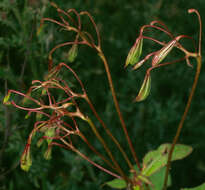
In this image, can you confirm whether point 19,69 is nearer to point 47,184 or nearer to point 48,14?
point 48,14

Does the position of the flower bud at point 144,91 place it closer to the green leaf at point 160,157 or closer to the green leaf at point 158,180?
the green leaf at point 160,157

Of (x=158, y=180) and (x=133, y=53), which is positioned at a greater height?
(x=133, y=53)

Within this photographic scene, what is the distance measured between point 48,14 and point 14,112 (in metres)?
0.55

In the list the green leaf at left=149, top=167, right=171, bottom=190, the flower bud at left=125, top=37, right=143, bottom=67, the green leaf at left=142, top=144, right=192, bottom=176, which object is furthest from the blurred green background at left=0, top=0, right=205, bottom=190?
the flower bud at left=125, top=37, right=143, bottom=67

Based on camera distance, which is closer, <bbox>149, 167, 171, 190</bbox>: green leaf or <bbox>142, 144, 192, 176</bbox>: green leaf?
<bbox>142, 144, 192, 176</bbox>: green leaf

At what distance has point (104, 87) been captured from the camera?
7.70ft

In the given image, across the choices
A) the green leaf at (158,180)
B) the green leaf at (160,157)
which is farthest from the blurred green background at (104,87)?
the green leaf at (160,157)

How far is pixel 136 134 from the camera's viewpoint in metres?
2.12

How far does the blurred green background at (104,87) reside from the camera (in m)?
1.64

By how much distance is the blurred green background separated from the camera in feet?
5.39

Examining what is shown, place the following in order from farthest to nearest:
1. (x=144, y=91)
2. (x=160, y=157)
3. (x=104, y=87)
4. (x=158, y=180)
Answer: (x=104, y=87) → (x=158, y=180) → (x=160, y=157) → (x=144, y=91)

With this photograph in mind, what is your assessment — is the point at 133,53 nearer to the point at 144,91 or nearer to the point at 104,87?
the point at 144,91

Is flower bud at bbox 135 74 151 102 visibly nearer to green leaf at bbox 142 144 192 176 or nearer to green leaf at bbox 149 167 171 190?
green leaf at bbox 142 144 192 176

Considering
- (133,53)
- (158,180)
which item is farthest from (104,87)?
(133,53)
